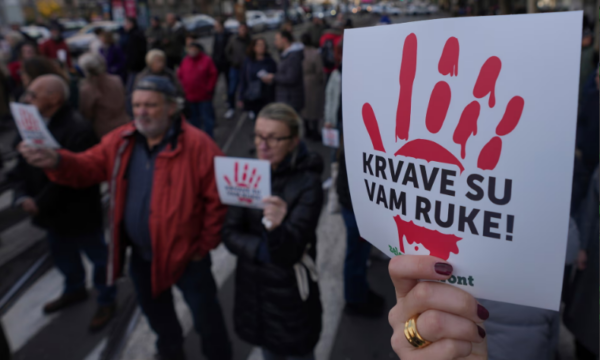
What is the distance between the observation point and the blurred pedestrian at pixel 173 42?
28.4 feet

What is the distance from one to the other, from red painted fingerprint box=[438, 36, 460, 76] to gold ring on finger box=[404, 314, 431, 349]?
0.48 metres

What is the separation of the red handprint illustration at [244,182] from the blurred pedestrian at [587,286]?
70.9 inches

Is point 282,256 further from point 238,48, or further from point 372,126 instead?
point 238,48

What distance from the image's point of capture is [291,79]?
6.33 meters

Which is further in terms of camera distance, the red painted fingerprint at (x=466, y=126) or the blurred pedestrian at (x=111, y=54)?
the blurred pedestrian at (x=111, y=54)

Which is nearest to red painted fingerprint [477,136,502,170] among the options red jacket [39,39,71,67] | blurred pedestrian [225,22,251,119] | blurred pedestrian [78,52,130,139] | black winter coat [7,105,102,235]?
black winter coat [7,105,102,235]

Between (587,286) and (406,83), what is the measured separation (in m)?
2.09

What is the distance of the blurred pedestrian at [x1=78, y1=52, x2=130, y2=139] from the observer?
4.46 metres

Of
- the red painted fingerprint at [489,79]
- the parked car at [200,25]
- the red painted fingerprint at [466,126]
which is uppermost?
the parked car at [200,25]

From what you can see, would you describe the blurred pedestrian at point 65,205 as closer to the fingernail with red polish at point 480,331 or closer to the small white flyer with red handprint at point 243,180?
the small white flyer with red handprint at point 243,180

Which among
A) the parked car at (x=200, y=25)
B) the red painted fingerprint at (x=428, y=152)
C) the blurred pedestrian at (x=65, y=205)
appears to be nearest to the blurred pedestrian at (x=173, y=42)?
the blurred pedestrian at (x=65, y=205)

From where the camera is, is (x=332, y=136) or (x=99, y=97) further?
(x=99, y=97)

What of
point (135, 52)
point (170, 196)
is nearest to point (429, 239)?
point (170, 196)

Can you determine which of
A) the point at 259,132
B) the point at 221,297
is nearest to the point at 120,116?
the point at 221,297
